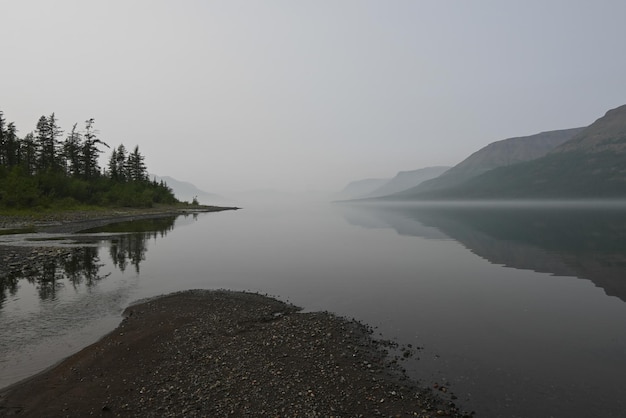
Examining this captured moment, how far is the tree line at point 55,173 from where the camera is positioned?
240 feet

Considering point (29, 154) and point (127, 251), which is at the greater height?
point (29, 154)

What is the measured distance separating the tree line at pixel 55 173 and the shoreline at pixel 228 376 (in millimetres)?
75573

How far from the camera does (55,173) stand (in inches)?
3472

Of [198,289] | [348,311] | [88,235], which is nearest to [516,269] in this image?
[348,311]

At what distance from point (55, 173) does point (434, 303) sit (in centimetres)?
10070

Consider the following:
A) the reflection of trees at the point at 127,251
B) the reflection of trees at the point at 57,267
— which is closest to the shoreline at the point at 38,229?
the reflection of trees at the point at 57,267

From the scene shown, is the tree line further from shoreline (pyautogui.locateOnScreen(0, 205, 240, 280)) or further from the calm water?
the calm water

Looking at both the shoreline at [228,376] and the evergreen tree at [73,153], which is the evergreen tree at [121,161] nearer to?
the evergreen tree at [73,153]

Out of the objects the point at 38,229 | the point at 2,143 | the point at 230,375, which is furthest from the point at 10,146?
the point at 230,375

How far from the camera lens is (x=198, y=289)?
2645cm

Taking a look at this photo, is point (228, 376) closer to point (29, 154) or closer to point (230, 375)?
point (230, 375)

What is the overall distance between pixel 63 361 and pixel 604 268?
156 feet

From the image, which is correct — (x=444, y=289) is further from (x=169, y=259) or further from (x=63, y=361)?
(x=169, y=259)

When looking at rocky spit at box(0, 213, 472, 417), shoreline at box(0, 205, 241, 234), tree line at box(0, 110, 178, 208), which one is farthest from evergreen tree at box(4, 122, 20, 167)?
rocky spit at box(0, 213, 472, 417)
